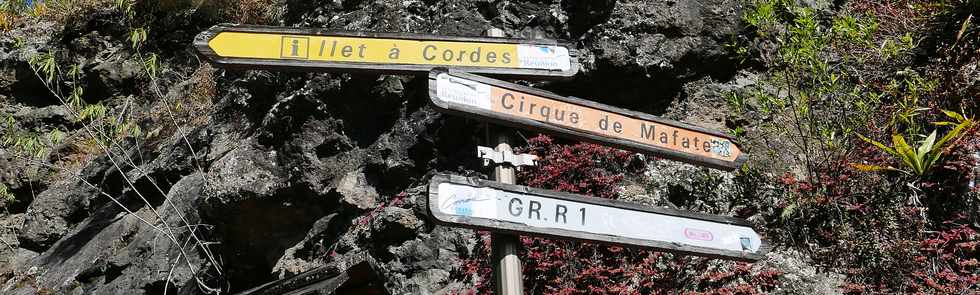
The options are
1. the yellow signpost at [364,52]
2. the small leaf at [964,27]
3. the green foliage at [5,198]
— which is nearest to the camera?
the yellow signpost at [364,52]

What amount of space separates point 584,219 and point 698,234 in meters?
0.69

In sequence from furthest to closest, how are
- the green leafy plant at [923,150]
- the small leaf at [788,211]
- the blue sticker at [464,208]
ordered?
the small leaf at [788,211]
the green leafy plant at [923,150]
the blue sticker at [464,208]

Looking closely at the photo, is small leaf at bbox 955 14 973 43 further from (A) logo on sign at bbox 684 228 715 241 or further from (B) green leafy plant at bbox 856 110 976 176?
(A) logo on sign at bbox 684 228 715 241

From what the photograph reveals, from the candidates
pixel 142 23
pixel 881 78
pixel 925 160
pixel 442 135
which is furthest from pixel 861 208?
pixel 142 23

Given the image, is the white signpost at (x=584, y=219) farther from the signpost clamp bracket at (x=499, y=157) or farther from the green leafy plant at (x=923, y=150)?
the green leafy plant at (x=923, y=150)

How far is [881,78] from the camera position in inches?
309

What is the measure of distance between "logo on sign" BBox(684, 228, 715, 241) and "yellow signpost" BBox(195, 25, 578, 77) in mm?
1053

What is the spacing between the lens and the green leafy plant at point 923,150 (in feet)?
21.4

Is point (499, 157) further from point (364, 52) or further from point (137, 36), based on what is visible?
point (137, 36)

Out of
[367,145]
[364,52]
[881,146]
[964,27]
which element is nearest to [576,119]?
[364,52]

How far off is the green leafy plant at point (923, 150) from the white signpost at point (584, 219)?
8.34 feet

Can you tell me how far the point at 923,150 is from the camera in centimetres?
664

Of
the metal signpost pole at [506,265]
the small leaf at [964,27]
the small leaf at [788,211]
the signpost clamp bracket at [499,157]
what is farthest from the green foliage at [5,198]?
the small leaf at [964,27]

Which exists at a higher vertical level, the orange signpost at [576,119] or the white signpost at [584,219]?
the orange signpost at [576,119]
